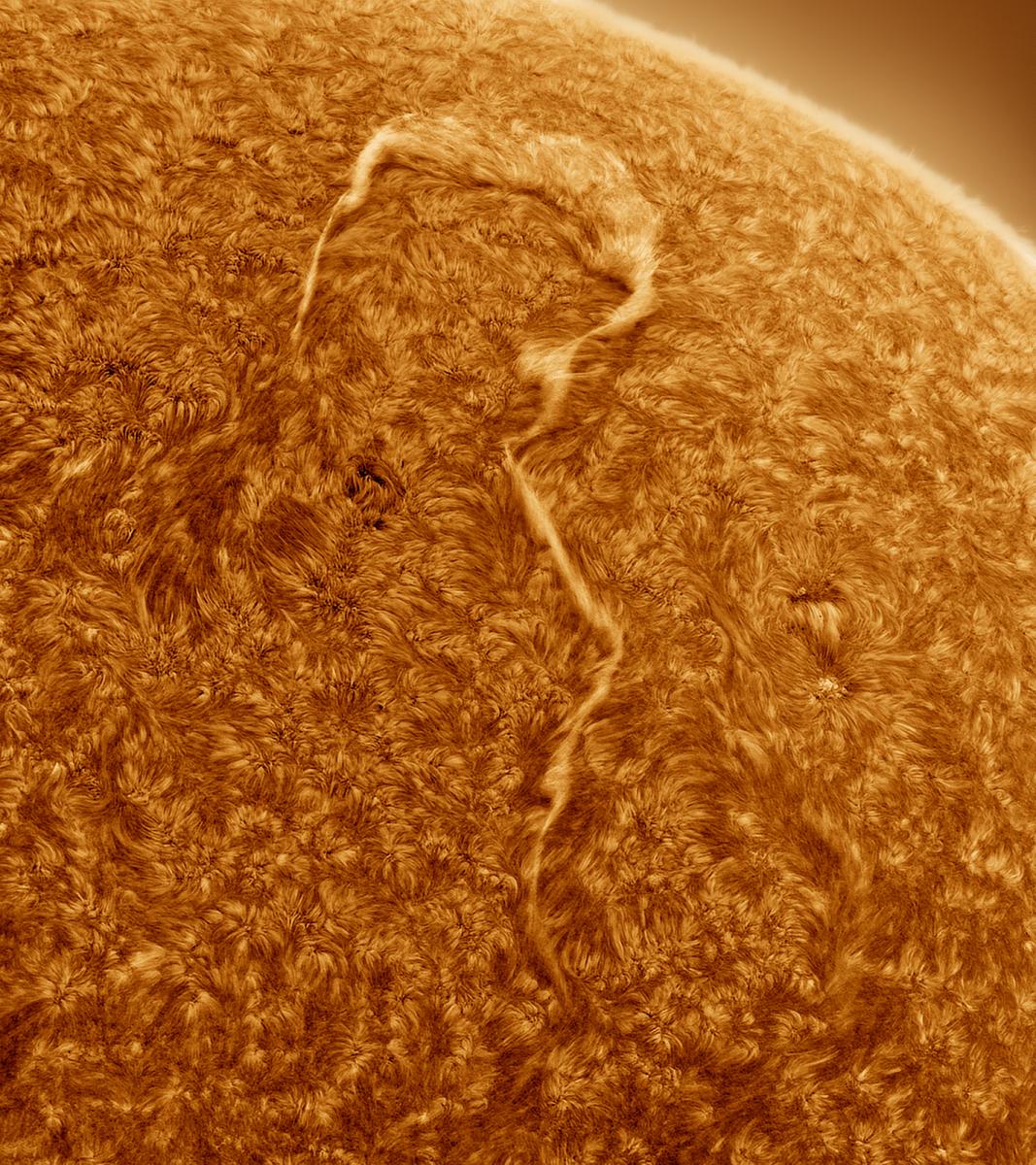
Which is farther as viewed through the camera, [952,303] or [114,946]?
[952,303]

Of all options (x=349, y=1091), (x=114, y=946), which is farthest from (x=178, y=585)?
(x=349, y=1091)

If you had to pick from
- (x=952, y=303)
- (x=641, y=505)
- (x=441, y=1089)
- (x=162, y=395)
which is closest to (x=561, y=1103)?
(x=441, y=1089)

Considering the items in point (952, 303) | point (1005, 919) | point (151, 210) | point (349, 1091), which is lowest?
point (349, 1091)

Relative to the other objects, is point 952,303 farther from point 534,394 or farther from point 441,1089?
point 441,1089

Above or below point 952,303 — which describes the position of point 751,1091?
below

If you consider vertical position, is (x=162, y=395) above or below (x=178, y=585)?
above

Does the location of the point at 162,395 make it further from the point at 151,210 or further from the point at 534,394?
the point at 534,394
